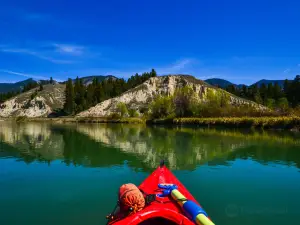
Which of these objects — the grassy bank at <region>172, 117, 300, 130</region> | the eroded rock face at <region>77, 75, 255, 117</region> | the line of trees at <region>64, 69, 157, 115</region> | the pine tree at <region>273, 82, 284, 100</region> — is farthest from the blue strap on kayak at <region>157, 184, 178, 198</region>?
the line of trees at <region>64, 69, 157, 115</region>

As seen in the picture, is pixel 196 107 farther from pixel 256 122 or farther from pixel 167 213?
pixel 167 213

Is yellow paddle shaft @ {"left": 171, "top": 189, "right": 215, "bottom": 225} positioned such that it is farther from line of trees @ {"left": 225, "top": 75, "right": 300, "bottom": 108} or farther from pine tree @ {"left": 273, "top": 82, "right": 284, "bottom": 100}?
pine tree @ {"left": 273, "top": 82, "right": 284, "bottom": 100}

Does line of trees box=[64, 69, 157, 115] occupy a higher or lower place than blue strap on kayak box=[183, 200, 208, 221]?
higher

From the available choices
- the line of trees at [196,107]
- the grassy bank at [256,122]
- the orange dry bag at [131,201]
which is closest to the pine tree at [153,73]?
the line of trees at [196,107]

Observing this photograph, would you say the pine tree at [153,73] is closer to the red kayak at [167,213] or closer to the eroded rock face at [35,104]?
the eroded rock face at [35,104]

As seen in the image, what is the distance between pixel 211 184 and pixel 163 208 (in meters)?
7.20

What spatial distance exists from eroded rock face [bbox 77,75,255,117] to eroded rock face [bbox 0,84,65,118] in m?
33.9

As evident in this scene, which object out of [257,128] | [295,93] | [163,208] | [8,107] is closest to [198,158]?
[163,208]

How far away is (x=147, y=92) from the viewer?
12825 cm

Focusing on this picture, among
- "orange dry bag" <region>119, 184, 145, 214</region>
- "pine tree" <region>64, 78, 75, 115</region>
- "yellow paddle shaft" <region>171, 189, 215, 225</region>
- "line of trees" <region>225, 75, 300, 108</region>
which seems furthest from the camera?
"pine tree" <region>64, 78, 75, 115</region>

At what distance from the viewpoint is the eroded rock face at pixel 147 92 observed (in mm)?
120812

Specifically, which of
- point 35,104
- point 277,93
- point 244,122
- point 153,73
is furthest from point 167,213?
point 35,104

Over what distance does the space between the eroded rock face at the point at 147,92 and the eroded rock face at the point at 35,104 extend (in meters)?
33.9

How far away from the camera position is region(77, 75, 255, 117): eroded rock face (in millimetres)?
120812
